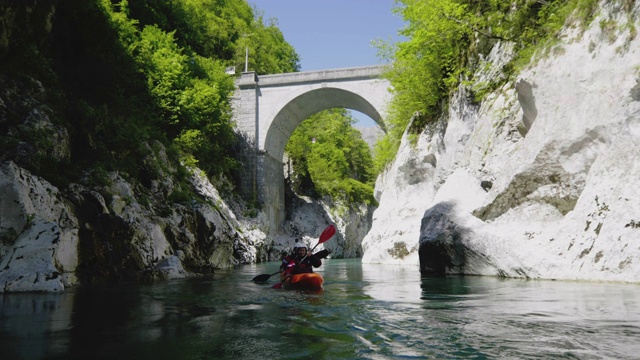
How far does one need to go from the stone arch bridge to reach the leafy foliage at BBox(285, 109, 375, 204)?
6303mm

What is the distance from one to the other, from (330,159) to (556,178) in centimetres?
3186

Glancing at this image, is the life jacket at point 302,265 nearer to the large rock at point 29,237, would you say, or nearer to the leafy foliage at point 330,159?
the large rock at point 29,237

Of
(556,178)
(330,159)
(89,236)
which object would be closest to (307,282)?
(89,236)

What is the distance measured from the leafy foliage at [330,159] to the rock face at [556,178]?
25.5 meters

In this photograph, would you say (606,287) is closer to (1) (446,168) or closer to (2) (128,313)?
(2) (128,313)

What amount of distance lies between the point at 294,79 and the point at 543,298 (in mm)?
Answer: 26164

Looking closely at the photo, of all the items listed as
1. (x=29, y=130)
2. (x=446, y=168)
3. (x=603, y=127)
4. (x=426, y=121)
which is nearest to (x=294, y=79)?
(x=426, y=121)

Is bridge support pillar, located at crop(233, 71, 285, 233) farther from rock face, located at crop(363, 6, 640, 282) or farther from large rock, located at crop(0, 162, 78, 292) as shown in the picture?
large rock, located at crop(0, 162, 78, 292)

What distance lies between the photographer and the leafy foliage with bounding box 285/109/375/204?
1555 inches

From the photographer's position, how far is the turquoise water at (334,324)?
3.63m

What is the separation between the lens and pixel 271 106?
3158 centimetres

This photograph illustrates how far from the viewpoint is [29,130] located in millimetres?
10500

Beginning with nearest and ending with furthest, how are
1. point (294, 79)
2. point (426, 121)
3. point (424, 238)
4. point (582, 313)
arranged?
point (582, 313), point (424, 238), point (426, 121), point (294, 79)

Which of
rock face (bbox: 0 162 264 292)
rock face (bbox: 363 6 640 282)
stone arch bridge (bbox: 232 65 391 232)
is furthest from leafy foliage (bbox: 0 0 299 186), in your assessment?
rock face (bbox: 363 6 640 282)
